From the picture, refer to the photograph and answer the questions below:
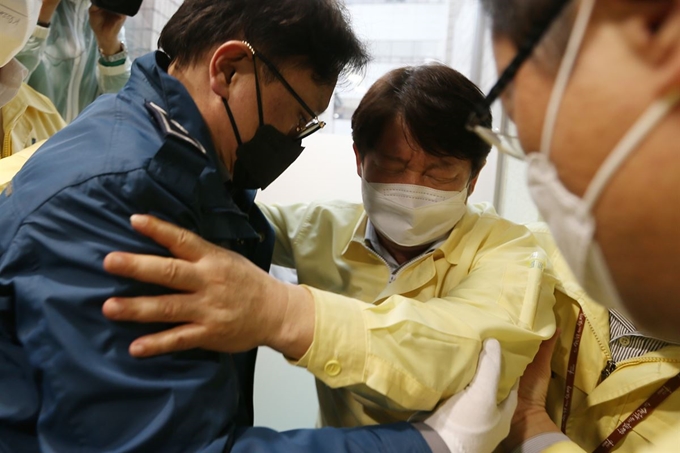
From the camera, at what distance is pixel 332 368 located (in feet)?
2.29

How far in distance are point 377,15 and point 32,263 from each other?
2294 millimetres

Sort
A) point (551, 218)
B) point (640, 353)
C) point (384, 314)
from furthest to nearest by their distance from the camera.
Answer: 1. point (640, 353)
2. point (384, 314)
3. point (551, 218)

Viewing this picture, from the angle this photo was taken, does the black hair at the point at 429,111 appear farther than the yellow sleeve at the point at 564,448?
Yes

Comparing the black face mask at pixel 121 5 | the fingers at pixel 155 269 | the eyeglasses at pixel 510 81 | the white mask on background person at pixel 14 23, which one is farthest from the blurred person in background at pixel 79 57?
the eyeglasses at pixel 510 81

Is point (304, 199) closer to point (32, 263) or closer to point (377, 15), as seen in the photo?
point (377, 15)

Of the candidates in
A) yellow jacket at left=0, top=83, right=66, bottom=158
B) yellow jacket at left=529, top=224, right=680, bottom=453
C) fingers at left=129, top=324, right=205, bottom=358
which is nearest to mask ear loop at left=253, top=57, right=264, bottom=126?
fingers at left=129, top=324, right=205, bottom=358

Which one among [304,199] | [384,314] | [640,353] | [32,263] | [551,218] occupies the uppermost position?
[551,218]

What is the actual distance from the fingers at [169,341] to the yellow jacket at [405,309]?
0.54 ft

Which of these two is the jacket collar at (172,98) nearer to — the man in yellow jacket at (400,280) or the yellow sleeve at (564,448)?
the man in yellow jacket at (400,280)

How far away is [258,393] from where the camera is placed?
2064 millimetres

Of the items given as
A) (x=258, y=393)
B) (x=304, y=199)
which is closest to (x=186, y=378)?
(x=258, y=393)

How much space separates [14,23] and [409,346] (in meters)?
1.03

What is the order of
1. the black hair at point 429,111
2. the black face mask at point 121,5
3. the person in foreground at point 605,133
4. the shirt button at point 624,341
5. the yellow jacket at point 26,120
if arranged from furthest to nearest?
the black face mask at point 121,5 < the yellow jacket at point 26,120 < the black hair at point 429,111 < the shirt button at point 624,341 < the person in foreground at point 605,133

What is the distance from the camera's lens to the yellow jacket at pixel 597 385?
83 centimetres
